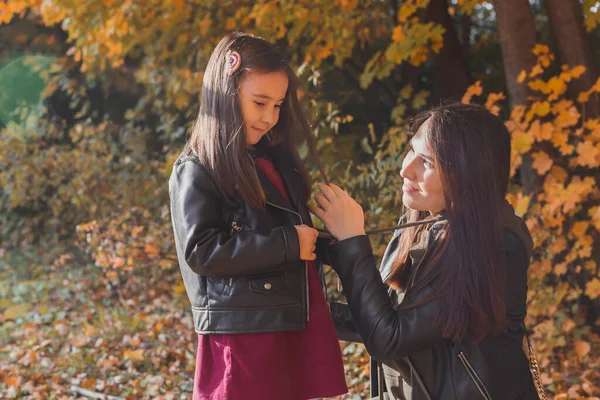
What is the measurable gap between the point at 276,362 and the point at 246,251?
0.34 m

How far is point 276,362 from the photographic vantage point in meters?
1.87

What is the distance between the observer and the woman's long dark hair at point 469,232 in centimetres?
171

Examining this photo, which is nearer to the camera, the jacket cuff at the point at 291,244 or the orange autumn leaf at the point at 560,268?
the jacket cuff at the point at 291,244

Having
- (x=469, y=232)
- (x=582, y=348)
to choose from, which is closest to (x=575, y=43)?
(x=582, y=348)

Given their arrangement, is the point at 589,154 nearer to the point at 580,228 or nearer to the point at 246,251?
the point at 580,228

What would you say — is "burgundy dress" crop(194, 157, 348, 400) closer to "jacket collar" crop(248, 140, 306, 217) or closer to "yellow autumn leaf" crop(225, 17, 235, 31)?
"jacket collar" crop(248, 140, 306, 217)

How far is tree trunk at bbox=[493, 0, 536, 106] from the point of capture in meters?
4.31

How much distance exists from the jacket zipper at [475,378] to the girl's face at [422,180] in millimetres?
393

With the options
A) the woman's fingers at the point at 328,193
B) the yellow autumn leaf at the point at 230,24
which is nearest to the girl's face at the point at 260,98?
the woman's fingers at the point at 328,193

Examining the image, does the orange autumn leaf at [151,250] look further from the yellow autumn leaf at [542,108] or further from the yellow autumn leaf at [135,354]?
the yellow autumn leaf at [542,108]

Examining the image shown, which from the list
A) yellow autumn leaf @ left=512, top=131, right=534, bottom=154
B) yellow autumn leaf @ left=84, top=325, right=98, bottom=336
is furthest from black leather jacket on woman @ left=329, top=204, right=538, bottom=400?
yellow autumn leaf @ left=84, top=325, right=98, bottom=336

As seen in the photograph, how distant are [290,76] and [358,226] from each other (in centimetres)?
48

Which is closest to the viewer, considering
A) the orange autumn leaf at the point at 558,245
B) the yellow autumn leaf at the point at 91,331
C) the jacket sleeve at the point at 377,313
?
the jacket sleeve at the point at 377,313

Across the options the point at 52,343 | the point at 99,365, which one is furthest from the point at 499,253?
the point at 52,343
